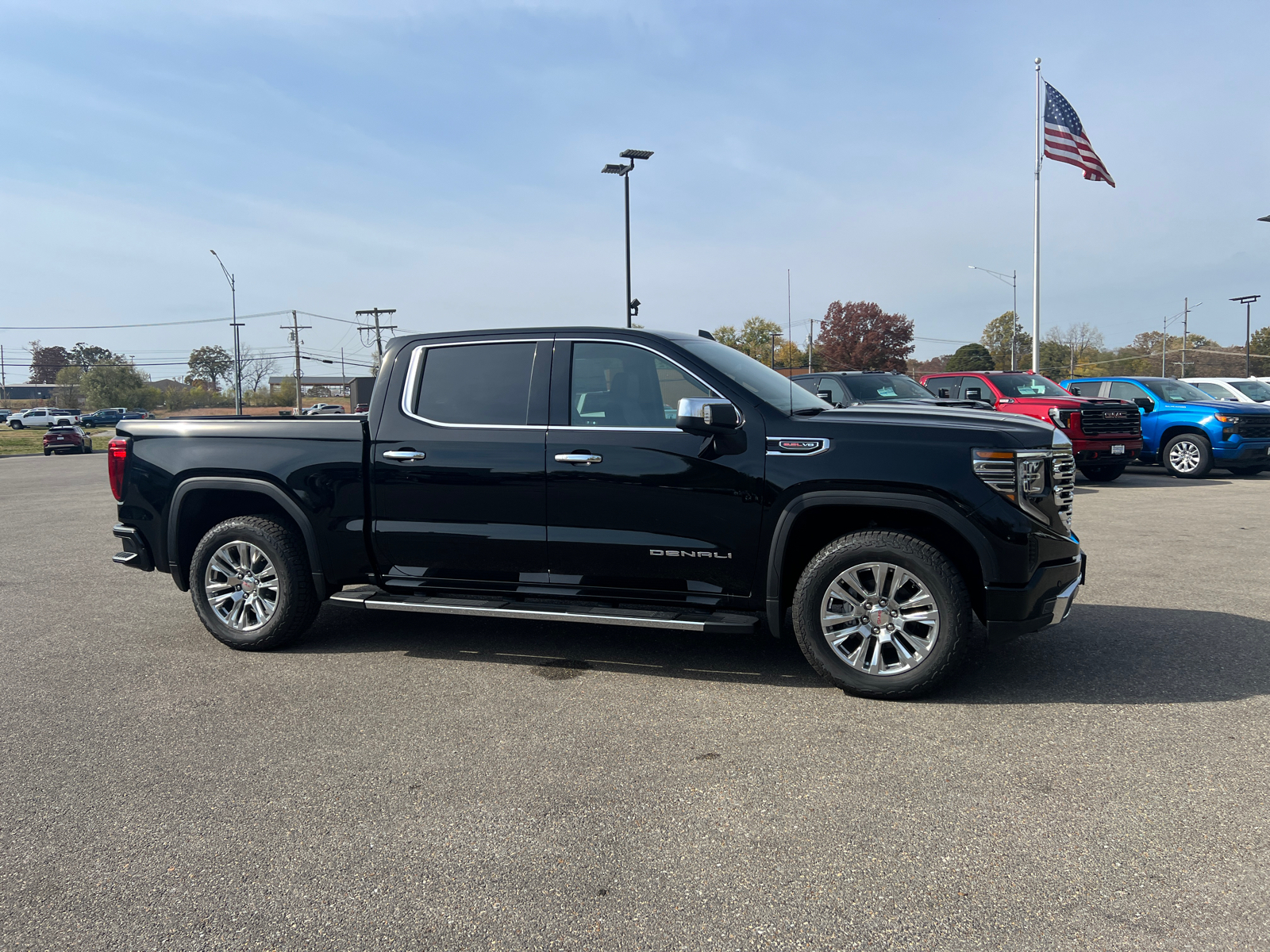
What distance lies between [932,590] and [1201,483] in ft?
43.2

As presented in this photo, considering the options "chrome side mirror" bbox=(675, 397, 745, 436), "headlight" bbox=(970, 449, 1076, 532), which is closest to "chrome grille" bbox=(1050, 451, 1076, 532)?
"headlight" bbox=(970, 449, 1076, 532)

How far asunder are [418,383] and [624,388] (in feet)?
4.30

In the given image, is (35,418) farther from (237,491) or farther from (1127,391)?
(237,491)

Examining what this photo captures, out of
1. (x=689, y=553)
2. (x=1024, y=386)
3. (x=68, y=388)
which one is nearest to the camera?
(x=689, y=553)

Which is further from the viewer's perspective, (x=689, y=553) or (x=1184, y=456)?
(x=1184, y=456)

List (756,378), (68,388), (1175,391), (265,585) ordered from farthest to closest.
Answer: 1. (68,388)
2. (1175,391)
3. (265,585)
4. (756,378)

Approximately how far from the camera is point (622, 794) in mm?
3584

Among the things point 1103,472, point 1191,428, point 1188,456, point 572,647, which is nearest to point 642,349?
point 572,647

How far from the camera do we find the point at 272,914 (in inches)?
110

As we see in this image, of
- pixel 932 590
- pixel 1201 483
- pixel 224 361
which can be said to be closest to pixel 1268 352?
pixel 1201 483

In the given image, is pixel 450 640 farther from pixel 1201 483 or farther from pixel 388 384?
pixel 1201 483

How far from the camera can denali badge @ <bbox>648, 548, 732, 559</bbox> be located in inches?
188

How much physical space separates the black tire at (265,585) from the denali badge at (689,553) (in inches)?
88.8

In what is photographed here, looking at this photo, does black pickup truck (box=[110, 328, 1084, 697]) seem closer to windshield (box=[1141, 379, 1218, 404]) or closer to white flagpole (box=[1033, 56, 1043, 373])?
windshield (box=[1141, 379, 1218, 404])
